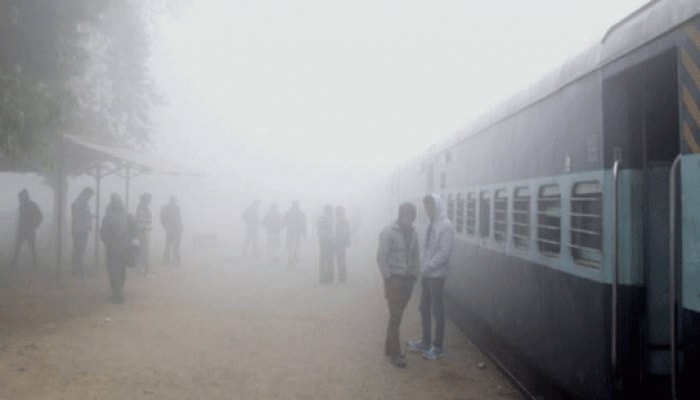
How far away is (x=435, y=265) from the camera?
7.82 m

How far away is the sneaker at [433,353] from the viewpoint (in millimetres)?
8172

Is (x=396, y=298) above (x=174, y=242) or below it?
below

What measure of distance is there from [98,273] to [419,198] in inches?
333

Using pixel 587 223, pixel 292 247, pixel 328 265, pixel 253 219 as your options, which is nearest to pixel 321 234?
pixel 328 265

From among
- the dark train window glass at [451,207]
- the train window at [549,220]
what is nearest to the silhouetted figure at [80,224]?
the dark train window glass at [451,207]

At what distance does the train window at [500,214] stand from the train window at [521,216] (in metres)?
0.38

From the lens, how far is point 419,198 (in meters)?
14.7

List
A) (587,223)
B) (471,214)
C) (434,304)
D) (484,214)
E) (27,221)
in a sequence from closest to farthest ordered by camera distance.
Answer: (587,223)
(434,304)
(484,214)
(471,214)
(27,221)

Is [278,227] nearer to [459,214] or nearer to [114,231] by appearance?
[114,231]

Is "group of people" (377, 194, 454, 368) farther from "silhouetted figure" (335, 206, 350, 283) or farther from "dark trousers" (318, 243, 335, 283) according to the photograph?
"dark trousers" (318, 243, 335, 283)

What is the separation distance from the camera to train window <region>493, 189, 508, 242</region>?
7.31m

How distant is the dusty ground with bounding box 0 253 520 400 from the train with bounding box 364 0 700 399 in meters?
1.60

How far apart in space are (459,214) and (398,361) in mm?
3148

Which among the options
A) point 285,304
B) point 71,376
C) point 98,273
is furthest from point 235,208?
point 71,376
